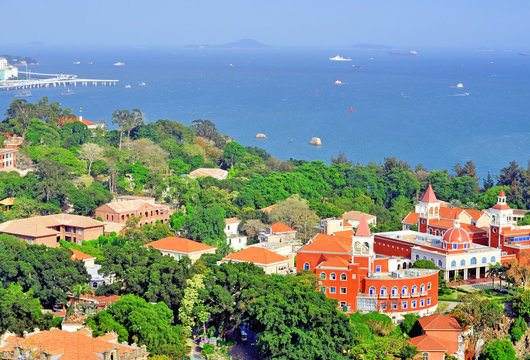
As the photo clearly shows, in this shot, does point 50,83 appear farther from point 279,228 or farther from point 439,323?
point 439,323

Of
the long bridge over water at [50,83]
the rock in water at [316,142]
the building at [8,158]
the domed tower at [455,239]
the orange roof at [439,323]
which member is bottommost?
the rock in water at [316,142]

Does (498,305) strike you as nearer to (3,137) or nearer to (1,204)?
(1,204)

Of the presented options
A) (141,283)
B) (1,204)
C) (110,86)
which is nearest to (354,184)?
(1,204)

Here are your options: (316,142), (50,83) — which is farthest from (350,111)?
(50,83)

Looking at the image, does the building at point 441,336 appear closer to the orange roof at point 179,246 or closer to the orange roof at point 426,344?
the orange roof at point 426,344

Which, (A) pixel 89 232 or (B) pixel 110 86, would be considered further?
(B) pixel 110 86

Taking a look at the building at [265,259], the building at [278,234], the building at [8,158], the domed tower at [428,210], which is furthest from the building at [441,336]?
A: the building at [8,158]

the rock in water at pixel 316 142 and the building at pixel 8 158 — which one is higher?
the building at pixel 8 158
